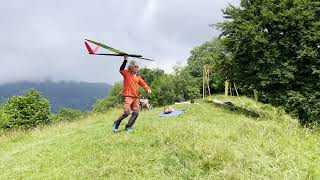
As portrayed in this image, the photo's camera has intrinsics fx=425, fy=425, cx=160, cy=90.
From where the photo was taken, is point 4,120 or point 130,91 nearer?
point 130,91

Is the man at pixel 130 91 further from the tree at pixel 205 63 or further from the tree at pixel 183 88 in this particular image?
the tree at pixel 183 88

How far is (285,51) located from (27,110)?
212ft

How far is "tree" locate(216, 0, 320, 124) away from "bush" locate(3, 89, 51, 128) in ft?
189

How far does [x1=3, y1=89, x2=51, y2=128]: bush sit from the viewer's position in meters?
78.7

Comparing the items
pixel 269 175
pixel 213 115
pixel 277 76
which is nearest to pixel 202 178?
pixel 269 175

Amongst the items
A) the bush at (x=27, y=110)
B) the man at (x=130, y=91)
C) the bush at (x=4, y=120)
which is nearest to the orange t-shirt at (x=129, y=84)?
the man at (x=130, y=91)

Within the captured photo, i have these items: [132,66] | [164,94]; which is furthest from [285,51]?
[164,94]

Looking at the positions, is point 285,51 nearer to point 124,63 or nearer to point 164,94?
point 124,63

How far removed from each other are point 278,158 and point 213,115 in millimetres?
12342

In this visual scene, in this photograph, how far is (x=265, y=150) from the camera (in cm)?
1291

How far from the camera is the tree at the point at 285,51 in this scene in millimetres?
24844

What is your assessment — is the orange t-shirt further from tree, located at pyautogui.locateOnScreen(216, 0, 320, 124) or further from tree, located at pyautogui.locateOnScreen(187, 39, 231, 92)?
tree, located at pyautogui.locateOnScreen(187, 39, 231, 92)

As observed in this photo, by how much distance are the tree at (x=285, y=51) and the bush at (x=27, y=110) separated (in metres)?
57.8

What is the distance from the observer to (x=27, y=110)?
8106 cm
